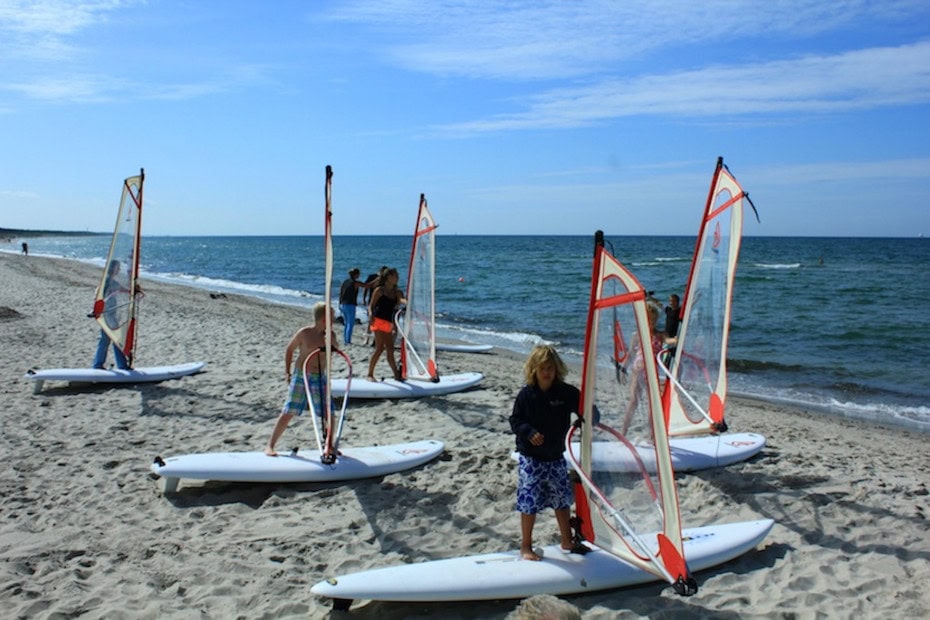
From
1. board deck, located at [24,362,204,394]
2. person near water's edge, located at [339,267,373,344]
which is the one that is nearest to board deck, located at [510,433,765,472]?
board deck, located at [24,362,204,394]

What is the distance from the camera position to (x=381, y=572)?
4.17 metres

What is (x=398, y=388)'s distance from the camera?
9.20 meters

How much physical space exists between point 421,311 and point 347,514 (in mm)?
4617

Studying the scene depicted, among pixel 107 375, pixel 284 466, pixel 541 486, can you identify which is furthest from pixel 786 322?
pixel 541 486

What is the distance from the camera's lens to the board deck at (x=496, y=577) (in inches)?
157

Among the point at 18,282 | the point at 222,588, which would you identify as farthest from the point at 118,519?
the point at 18,282

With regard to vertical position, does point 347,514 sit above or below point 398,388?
below

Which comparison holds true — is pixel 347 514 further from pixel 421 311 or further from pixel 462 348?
pixel 462 348

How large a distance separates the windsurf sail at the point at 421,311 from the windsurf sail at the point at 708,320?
3.74 meters

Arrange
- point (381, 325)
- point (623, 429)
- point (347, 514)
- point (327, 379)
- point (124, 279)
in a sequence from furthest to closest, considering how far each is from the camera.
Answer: point (124, 279) → point (381, 325) → point (327, 379) → point (347, 514) → point (623, 429)

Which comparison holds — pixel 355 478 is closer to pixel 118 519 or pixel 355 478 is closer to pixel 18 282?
pixel 118 519

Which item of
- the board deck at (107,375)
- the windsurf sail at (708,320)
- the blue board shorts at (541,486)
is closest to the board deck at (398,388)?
the board deck at (107,375)

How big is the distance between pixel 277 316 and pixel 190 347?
8.26m

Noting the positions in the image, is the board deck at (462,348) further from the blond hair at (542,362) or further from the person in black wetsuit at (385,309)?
the blond hair at (542,362)
